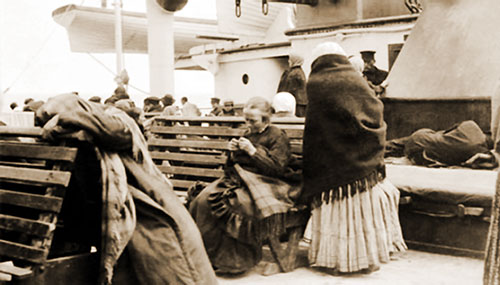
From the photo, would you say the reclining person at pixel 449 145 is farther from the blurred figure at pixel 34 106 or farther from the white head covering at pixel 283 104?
the blurred figure at pixel 34 106

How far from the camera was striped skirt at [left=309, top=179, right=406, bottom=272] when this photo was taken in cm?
514

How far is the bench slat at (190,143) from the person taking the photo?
19.4 feet

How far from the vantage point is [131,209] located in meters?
3.53

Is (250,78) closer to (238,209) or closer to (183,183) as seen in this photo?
(183,183)

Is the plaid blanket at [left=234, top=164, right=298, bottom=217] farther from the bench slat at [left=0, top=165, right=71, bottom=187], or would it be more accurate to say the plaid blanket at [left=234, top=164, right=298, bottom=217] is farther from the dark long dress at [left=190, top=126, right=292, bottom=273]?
the bench slat at [left=0, top=165, right=71, bottom=187]

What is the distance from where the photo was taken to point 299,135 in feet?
19.1

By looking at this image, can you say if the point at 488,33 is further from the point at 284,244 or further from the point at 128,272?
the point at 128,272

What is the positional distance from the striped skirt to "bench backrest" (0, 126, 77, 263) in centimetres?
246

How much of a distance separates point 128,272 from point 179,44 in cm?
3086

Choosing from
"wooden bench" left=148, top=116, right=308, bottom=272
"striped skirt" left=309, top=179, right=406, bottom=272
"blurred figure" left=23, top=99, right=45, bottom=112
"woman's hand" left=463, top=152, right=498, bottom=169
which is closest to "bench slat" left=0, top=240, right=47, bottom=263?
"wooden bench" left=148, top=116, right=308, bottom=272

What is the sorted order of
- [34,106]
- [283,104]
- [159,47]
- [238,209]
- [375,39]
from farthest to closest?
[159,47] → [375,39] → [34,106] → [283,104] → [238,209]

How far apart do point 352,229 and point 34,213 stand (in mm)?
2576

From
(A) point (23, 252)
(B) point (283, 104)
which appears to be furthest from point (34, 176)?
(B) point (283, 104)

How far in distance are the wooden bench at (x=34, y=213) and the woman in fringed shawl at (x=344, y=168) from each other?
2205mm
